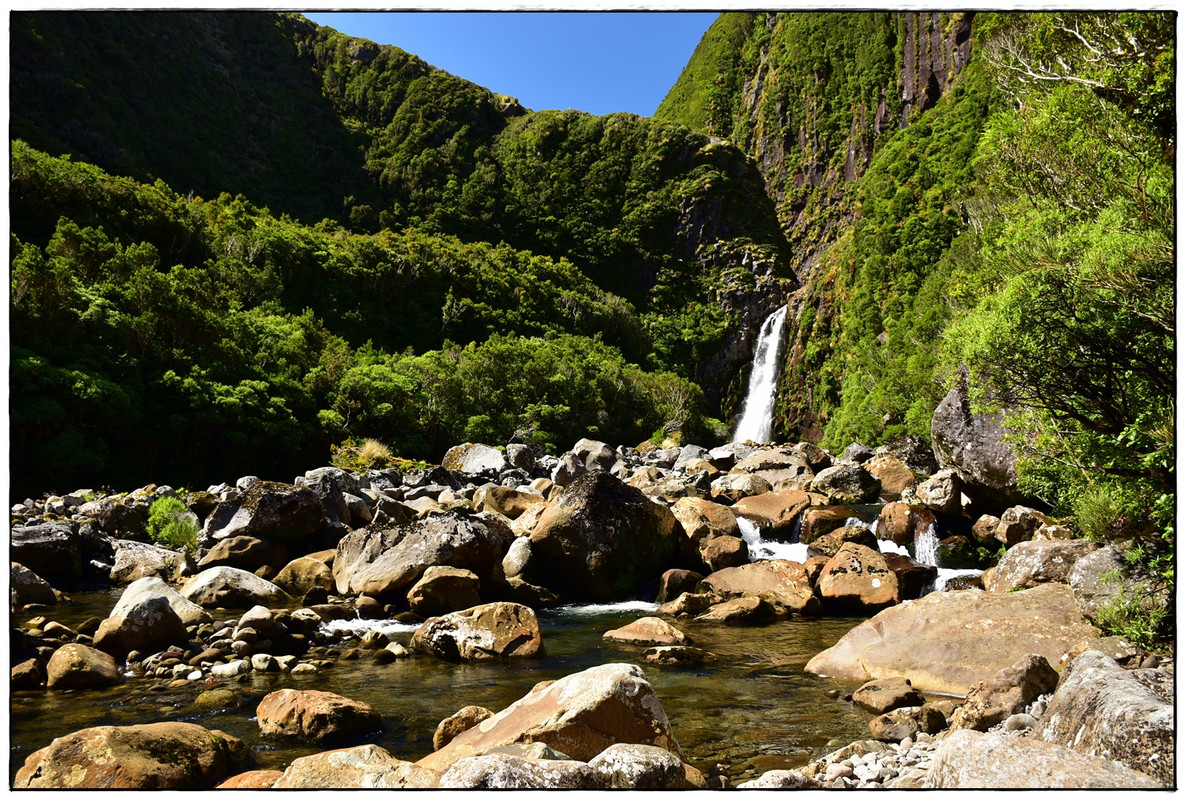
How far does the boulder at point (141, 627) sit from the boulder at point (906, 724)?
28.1ft

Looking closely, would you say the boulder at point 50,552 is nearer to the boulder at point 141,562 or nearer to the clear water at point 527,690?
the boulder at point 141,562

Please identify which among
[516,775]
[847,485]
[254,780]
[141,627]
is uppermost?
[847,485]

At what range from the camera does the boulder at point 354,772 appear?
15.1 feet

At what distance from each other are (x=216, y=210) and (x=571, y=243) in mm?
48019

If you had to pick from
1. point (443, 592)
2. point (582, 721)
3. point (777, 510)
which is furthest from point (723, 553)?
point (582, 721)

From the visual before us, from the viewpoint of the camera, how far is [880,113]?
7375 cm

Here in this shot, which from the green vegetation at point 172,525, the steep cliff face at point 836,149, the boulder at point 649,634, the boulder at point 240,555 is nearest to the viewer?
the boulder at point 649,634

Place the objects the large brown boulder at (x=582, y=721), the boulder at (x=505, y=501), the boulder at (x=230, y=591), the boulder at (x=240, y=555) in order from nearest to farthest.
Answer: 1. the large brown boulder at (x=582, y=721)
2. the boulder at (x=230, y=591)
3. the boulder at (x=240, y=555)
4. the boulder at (x=505, y=501)

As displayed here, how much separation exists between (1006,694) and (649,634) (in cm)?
512

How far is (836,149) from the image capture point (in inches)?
3155

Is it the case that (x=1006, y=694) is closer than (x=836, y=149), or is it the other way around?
(x=1006, y=694)

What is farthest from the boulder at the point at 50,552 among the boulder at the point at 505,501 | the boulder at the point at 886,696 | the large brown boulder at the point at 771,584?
the boulder at the point at 886,696

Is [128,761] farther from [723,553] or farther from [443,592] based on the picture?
[723,553]

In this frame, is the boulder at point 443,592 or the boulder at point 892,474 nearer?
the boulder at point 443,592
